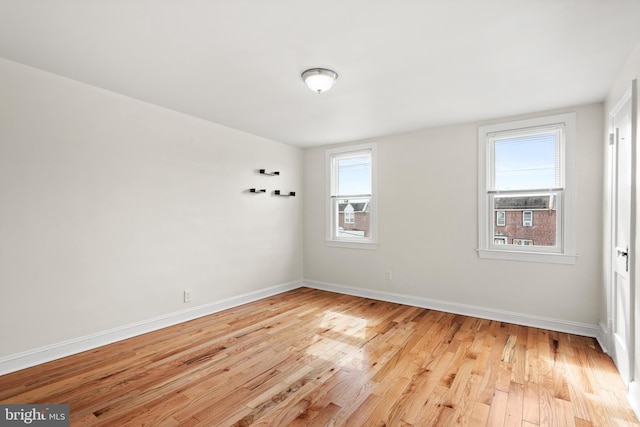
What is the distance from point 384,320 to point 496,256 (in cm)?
156

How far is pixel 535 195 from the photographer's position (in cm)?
365

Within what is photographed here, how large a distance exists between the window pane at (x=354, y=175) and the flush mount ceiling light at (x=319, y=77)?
244 cm

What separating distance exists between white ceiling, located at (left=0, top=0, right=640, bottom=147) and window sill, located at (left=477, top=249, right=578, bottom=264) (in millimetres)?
1623

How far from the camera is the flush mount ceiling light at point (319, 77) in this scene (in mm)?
2596

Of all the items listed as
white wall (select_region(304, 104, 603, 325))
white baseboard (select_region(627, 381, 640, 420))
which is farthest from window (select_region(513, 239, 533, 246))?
white baseboard (select_region(627, 381, 640, 420))

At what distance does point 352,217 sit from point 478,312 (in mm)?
2229

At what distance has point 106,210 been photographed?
10.2 feet

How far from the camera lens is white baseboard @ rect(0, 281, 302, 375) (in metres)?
2.58

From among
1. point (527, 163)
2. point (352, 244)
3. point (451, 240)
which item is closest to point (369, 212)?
point (352, 244)

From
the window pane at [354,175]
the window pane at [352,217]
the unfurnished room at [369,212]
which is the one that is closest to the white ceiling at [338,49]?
the unfurnished room at [369,212]

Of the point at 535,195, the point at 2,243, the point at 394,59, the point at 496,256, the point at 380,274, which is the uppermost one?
the point at 394,59

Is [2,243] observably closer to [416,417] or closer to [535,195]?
[416,417]

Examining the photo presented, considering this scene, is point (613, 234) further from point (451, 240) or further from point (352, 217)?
point (352, 217)

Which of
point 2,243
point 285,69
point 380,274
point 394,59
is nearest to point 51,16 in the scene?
point 285,69
